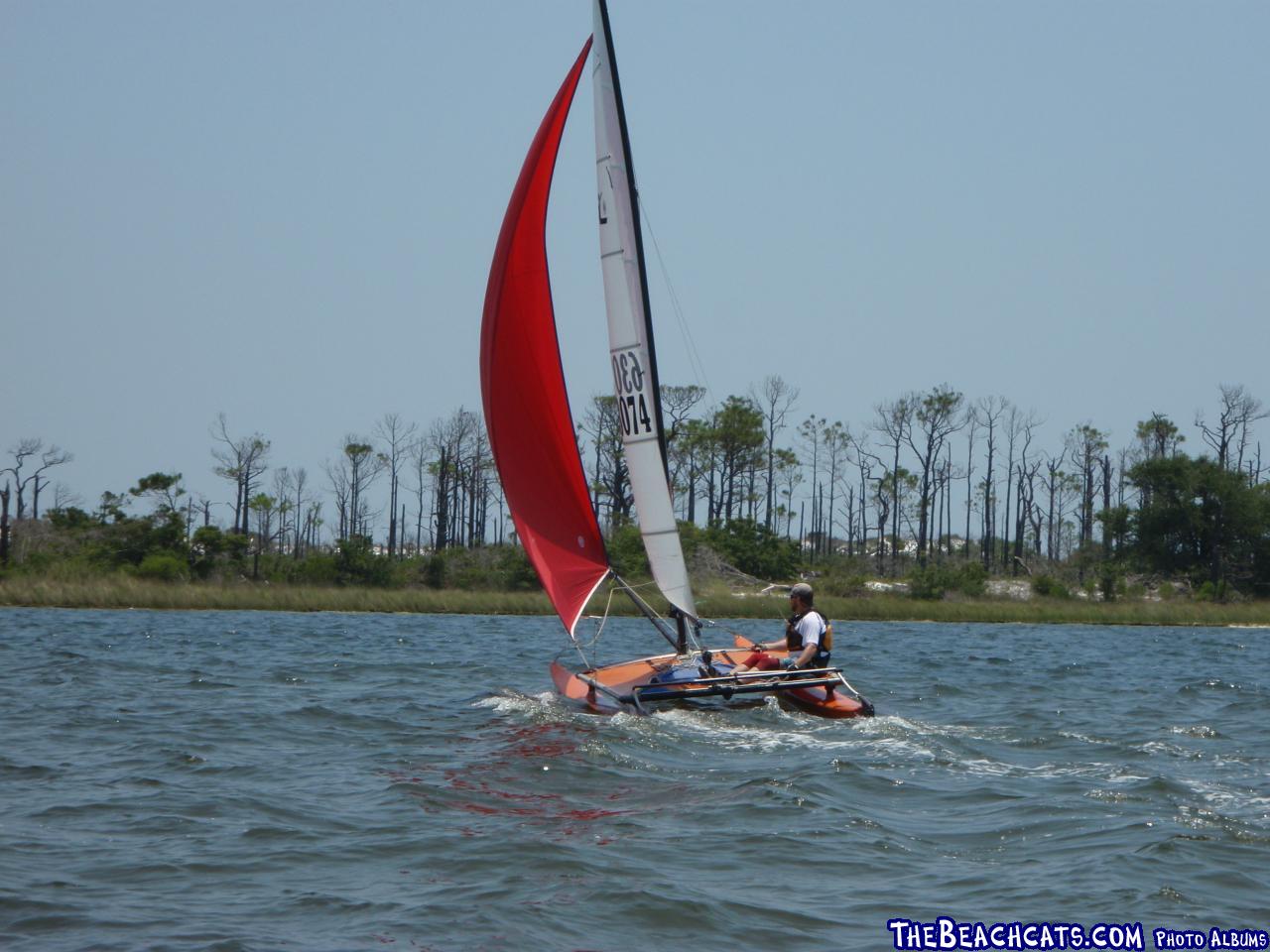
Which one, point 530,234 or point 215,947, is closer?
point 215,947

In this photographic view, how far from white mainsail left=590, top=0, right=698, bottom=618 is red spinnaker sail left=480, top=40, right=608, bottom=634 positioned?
0.47 meters

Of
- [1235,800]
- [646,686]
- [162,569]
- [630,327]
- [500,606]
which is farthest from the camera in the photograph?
[162,569]

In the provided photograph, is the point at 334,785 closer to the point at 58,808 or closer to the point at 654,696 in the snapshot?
the point at 58,808

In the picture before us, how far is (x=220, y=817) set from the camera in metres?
8.49

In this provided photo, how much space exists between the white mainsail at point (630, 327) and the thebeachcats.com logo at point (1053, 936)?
7.22 m

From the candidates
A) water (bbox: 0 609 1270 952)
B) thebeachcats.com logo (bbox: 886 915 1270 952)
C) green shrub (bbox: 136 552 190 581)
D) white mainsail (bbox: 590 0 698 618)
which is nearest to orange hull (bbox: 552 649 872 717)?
water (bbox: 0 609 1270 952)

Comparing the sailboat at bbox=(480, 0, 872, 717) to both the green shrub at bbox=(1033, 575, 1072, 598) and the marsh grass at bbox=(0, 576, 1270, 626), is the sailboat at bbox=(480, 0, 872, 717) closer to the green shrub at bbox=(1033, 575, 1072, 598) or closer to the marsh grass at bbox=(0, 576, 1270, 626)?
the marsh grass at bbox=(0, 576, 1270, 626)

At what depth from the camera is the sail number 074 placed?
43.8ft

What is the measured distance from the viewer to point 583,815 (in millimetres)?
8758

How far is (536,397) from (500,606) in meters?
21.8

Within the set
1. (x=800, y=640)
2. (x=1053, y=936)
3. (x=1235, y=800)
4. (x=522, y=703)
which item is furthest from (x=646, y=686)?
(x=1053, y=936)

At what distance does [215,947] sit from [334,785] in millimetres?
3783

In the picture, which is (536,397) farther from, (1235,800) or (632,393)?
(1235,800)

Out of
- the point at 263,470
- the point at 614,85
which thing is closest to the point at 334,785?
the point at 614,85
